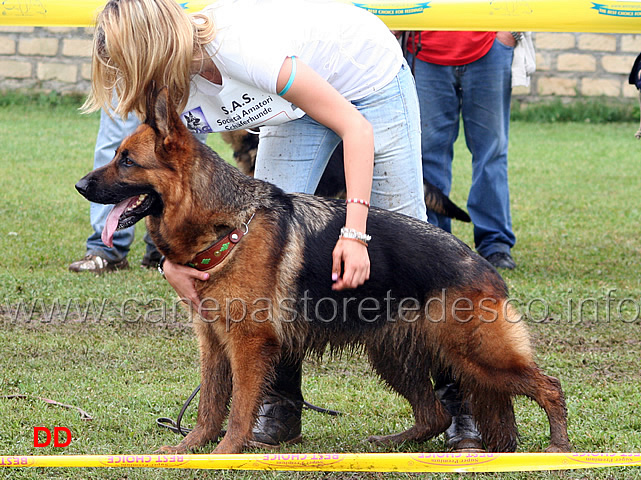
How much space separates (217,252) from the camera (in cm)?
305

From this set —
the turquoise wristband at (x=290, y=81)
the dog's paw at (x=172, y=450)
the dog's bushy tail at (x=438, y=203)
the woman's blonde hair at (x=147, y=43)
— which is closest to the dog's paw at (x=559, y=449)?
the dog's paw at (x=172, y=450)

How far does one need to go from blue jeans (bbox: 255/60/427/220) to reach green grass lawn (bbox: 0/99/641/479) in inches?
32.9

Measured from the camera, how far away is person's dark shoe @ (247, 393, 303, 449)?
3.41m

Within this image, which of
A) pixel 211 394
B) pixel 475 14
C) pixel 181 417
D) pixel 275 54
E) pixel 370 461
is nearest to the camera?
pixel 370 461

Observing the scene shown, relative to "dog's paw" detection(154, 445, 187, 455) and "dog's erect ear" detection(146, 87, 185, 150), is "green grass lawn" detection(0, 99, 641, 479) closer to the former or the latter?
"dog's paw" detection(154, 445, 187, 455)

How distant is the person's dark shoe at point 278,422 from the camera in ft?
11.2

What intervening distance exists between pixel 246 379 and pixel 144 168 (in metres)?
0.89

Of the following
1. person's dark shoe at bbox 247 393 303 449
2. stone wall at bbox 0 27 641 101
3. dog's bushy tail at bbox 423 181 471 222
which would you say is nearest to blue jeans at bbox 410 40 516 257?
dog's bushy tail at bbox 423 181 471 222

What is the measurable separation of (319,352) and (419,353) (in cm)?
41

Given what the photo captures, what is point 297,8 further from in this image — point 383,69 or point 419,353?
point 419,353

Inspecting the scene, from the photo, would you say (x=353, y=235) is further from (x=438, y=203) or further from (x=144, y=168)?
(x=438, y=203)

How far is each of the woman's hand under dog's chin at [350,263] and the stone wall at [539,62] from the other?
39.7 ft

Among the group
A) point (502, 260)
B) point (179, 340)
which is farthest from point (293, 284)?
point (502, 260)

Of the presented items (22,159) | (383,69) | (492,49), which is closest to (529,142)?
(492,49)
